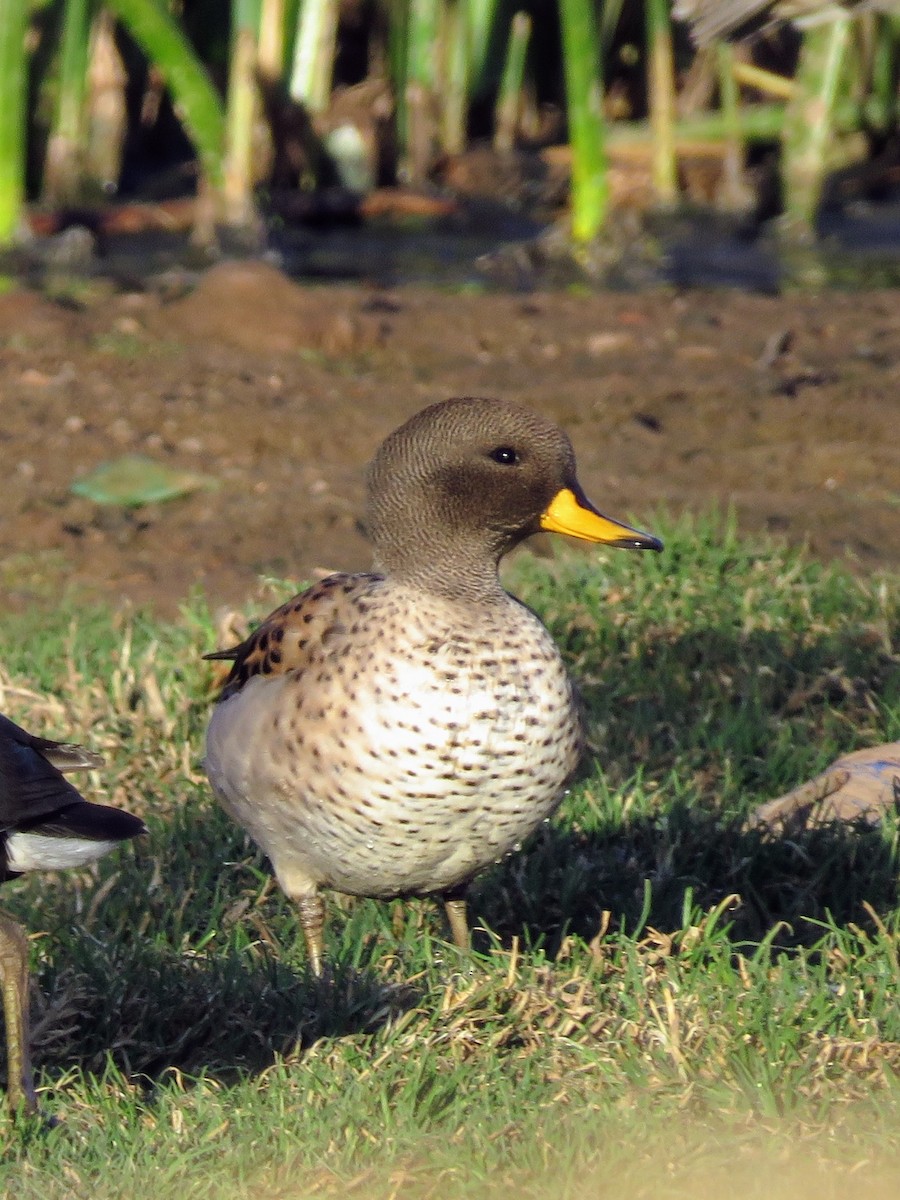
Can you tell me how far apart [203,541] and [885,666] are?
91.1 inches

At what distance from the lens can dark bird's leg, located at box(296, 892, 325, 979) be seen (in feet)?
11.5

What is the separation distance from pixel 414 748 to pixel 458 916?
523 millimetres

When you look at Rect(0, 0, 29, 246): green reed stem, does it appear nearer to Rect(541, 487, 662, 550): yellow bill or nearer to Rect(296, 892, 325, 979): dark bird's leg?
Rect(541, 487, 662, 550): yellow bill

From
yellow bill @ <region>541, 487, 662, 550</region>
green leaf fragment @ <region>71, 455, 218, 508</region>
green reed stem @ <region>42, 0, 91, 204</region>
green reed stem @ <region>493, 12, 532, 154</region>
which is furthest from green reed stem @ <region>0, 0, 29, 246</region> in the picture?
→ yellow bill @ <region>541, 487, 662, 550</region>

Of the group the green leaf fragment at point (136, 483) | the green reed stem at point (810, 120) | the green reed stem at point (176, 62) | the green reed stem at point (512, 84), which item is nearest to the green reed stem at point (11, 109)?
the green reed stem at point (176, 62)

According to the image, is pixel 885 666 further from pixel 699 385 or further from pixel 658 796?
pixel 699 385

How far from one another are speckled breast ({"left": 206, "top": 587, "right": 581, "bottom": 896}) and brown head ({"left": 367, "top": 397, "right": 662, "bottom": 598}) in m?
0.10

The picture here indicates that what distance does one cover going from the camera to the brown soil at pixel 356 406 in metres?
A: 6.11

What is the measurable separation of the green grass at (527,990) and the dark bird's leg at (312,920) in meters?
0.04

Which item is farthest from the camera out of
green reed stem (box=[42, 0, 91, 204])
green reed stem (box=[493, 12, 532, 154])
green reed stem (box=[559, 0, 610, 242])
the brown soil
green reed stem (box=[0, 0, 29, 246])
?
green reed stem (box=[493, 12, 532, 154])

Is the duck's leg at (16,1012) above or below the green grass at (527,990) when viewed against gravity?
above

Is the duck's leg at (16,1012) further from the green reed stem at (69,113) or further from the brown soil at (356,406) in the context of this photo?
the green reed stem at (69,113)

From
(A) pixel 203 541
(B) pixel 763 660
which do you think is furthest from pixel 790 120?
(B) pixel 763 660

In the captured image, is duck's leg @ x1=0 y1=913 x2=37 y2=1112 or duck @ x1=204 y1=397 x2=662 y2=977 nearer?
duck's leg @ x1=0 y1=913 x2=37 y2=1112
